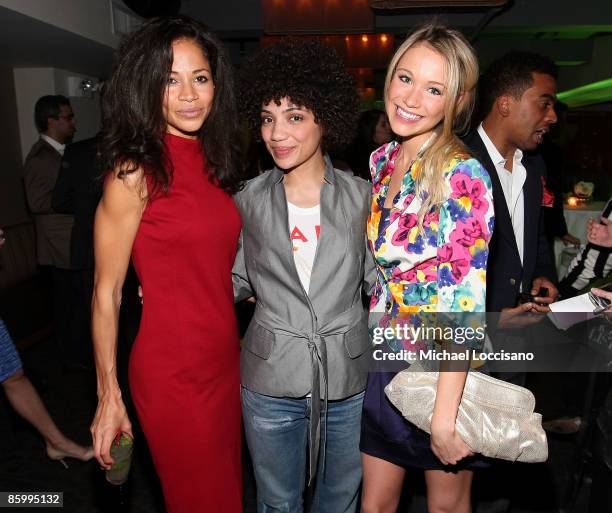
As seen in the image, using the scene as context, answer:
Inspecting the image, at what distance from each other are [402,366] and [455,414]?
10.5 inches

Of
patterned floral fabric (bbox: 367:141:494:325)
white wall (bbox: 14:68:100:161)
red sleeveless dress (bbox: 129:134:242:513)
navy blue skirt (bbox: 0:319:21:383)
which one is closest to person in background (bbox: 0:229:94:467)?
navy blue skirt (bbox: 0:319:21:383)

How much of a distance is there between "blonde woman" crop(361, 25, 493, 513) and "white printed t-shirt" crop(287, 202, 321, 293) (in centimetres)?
18

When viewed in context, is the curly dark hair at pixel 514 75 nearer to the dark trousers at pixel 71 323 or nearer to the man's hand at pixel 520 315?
the man's hand at pixel 520 315

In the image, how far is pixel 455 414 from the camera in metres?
1.41

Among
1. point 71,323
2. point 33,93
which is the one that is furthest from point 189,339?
point 33,93

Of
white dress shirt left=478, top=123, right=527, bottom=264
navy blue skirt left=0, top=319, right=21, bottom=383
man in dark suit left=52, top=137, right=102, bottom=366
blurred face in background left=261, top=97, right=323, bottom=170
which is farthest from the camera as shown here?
man in dark suit left=52, top=137, right=102, bottom=366

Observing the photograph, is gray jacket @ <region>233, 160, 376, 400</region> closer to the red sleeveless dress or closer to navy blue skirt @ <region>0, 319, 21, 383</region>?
the red sleeveless dress

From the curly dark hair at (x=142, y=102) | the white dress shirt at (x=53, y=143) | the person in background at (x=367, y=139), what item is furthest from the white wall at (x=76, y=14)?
the person in background at (x=367, y=139)

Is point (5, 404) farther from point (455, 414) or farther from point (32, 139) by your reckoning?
point (32, 139)

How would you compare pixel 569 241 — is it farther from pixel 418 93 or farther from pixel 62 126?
pixel 62 126

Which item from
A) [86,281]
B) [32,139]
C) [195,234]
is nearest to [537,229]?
[195,234]

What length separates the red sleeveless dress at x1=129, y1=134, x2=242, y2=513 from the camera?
1629mm

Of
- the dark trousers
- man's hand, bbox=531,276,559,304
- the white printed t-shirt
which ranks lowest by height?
the dark trousers

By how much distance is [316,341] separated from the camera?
5.52 ft
